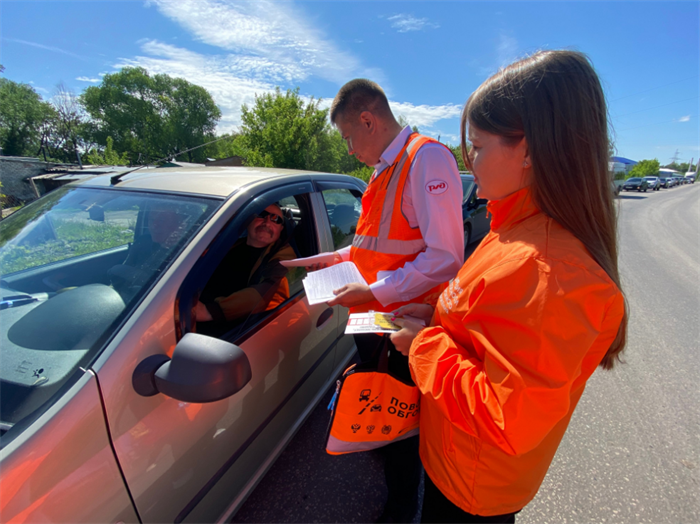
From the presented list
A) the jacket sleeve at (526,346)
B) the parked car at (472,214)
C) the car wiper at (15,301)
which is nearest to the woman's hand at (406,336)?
the jacket sleeve at (526,346)

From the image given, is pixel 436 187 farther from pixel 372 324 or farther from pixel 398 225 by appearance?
pixel 372 324

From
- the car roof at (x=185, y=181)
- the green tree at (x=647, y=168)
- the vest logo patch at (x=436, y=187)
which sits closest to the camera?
the vest logo patch at (x=436, y=187)

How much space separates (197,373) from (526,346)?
0.88 meters

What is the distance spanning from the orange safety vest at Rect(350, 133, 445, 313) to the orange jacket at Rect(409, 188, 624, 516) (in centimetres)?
54

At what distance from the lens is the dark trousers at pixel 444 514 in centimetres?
107

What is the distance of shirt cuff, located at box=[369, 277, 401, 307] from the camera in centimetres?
143

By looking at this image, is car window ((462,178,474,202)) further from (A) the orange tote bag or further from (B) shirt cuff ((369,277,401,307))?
(A) the orange tote bag

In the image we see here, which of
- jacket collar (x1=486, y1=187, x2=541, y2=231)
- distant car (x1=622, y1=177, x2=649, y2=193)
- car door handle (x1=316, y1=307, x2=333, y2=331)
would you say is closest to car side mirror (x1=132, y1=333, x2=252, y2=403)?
jacket collar (x1=486, y1=187, x2=541, y2=231)

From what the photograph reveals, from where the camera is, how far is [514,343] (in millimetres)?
725

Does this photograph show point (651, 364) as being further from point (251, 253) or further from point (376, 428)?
point (251, 253)

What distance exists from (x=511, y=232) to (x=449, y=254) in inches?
20.5

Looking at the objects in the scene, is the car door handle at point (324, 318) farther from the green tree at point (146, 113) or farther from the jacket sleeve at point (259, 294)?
the green tree at point (146, 113)

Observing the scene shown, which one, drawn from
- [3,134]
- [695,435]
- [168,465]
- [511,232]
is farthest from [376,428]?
[3,134]

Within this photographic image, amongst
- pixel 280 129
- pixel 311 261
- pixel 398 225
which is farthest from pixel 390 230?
pixel 280 129
